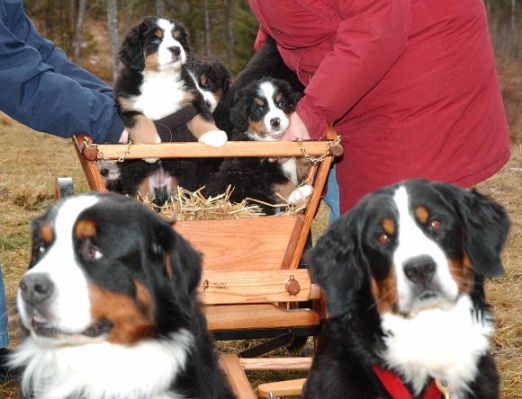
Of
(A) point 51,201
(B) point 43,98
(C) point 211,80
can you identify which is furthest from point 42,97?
(A) point 51,201

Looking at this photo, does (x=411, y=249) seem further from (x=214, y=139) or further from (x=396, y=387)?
(x=214, y=139)

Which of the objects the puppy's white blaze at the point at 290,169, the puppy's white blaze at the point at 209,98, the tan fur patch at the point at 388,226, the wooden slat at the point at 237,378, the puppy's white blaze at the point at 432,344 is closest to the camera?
the tan fur patch at the point at 388,226

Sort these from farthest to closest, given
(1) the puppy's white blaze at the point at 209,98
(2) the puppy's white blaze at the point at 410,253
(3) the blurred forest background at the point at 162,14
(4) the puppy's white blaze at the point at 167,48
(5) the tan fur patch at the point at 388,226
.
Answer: (3) the blurred forest background at the point at 162,14
(1) the puppy's white blaze at the point at 209,98
(4) the puppy's white blaze at the point at 167,48
(5) the tan fur patch at the point at 388,226
(2) the puppy's white blaze at the point at 410,253

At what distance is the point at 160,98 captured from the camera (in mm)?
4930

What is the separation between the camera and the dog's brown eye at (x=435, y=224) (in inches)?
117

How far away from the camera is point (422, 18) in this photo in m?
3.91

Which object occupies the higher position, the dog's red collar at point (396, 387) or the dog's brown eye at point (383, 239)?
the dog's brown eye at point (383, 239)

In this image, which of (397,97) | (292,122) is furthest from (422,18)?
(292,122)

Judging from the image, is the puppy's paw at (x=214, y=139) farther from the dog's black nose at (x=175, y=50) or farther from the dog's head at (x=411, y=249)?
the dog's black nose at (x=175, y=50)

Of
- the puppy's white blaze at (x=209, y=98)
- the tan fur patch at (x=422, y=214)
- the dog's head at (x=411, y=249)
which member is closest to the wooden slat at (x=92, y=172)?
the dog's head at (x=411, y=249)

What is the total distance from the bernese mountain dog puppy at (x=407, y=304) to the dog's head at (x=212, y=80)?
2735 millimetres

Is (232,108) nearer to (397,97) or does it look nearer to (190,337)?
(397,97)

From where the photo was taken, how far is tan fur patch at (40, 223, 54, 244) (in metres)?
2.84

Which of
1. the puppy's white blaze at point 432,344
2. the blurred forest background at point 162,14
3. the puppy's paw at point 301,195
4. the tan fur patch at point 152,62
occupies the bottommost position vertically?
the blurred forest background at point 162,14
